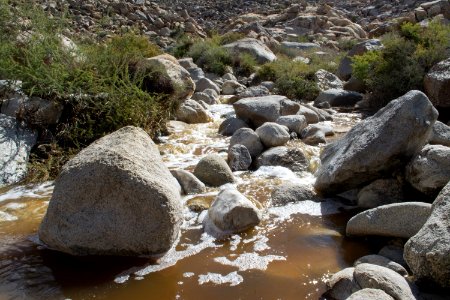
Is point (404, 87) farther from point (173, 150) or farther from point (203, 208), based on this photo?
point (203, 208)

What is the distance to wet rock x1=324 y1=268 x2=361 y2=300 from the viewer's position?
372 cm

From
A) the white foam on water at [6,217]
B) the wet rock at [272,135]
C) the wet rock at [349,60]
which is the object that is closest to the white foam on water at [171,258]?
the white foam on water at [6,217]

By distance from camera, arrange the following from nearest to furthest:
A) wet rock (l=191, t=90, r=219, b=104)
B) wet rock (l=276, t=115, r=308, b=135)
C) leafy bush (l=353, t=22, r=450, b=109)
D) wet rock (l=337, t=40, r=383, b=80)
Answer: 1. wet rock (l=276, t=115, r=308, b=135)
2. leafy bush (l=353, t=22, r=450, b=109)
3. wet rock (l=191, t=90, r=219, b=104)
4. wet rock (l=337, t=40, r=383, b=80)

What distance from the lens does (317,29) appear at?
28.5 meters

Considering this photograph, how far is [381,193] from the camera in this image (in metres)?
5.56

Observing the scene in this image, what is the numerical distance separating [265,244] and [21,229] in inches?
104

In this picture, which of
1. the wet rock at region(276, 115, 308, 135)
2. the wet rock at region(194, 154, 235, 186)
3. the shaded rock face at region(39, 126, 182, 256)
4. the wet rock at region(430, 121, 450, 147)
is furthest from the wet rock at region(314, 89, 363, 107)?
the shaded rock face at region(39, 126, 182, 256)

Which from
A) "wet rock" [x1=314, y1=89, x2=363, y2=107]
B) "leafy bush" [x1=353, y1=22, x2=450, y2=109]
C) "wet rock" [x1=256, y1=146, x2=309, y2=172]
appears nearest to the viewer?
"wet rock" [x1=256, y1=146, x2=309, y2=172]

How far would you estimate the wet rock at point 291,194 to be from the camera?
19.0 ft

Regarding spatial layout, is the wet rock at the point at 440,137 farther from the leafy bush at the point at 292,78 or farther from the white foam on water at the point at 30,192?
the leafy bush at the point at 292,78

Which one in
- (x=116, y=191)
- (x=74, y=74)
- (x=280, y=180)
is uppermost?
(x=74, y=74)

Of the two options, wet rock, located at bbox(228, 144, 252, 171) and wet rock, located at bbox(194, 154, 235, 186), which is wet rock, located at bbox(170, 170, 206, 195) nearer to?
wet rock, located at bbox(194, 154, 235, 186)

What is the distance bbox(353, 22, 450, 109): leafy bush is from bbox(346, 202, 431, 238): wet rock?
20.9ft

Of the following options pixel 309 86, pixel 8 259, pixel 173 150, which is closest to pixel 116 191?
pixel 8 259
